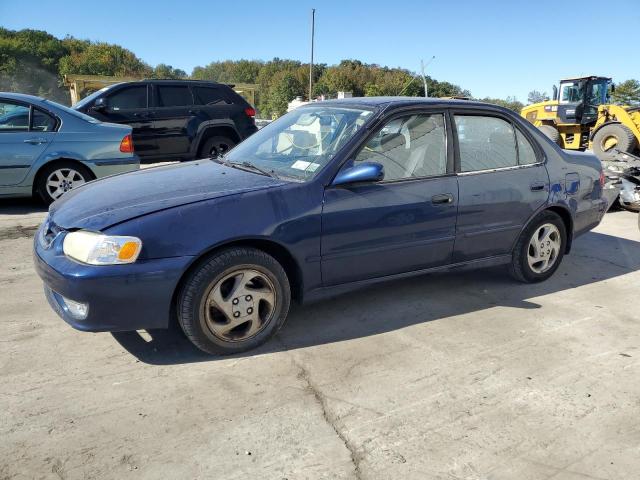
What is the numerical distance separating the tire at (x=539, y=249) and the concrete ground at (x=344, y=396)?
1.47 ft

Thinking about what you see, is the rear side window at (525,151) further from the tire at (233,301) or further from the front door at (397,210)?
the tire at (233,301)

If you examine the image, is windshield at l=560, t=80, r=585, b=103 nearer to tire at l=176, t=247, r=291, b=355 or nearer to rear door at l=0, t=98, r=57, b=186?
rear door at l=0, t=98, r=57, b=186

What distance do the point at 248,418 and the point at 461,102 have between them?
294cm

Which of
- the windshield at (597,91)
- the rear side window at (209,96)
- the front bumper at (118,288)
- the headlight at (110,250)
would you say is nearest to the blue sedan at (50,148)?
the rear side window at (209,96)

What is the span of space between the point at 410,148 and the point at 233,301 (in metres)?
1.70

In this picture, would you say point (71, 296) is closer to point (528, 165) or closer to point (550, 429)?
point (550, 429)

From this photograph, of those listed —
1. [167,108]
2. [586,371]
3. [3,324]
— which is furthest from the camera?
[167,108]

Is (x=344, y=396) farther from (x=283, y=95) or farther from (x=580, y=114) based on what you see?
(x=283, y=95)

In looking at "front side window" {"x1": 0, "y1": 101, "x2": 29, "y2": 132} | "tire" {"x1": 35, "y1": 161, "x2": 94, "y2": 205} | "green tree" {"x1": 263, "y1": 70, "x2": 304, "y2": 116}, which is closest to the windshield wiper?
"tire" {"x1": 35, "y1": 161, "x2": 94, "y2": 205}

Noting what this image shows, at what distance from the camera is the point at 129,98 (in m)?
9.02

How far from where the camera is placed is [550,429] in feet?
8.32

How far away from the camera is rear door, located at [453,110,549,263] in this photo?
3896 mm

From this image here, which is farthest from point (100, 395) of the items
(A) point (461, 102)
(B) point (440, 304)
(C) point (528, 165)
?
(C) point (528, 165)

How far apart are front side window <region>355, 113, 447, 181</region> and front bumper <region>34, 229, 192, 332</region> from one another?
1482 millimetres
